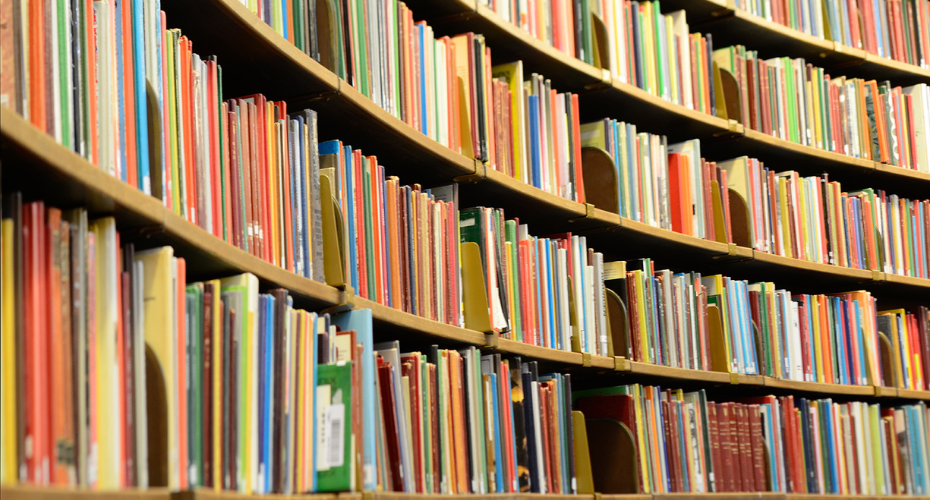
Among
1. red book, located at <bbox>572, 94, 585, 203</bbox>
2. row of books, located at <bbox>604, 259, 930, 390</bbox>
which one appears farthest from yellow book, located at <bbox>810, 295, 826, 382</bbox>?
red book, located at <bbox>572, 94, 585, 203</bbox>

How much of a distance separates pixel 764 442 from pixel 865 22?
65.4 inches

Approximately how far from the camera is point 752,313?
315cm

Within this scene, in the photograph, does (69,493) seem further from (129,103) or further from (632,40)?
(632,40)

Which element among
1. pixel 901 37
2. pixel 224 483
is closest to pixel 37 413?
pixel 224 483

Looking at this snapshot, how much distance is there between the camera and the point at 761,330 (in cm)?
313

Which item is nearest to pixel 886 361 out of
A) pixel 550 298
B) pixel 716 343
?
pixel 716 343

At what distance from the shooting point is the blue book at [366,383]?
1645 mm

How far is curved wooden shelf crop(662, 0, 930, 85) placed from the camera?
11.0 ft

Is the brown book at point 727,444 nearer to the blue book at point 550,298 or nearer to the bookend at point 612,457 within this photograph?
the bookend at point 612,457

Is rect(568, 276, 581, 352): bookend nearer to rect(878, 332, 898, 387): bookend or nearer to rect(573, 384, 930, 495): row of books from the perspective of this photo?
rect(573, 384, 930, 495): row of books

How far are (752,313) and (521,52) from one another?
1089 mm

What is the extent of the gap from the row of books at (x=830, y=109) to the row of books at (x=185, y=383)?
5.95 ft

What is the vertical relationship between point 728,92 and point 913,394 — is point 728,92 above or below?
above

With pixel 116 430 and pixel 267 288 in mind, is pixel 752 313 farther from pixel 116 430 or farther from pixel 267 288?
pixel 116 430
